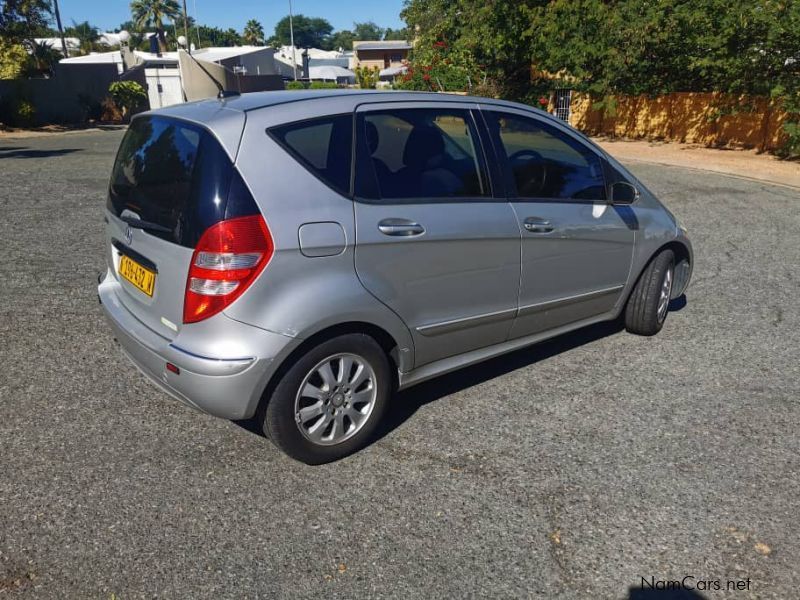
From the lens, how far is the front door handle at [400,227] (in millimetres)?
3023

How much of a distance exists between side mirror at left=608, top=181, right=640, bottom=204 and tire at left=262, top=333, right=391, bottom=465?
2036mm

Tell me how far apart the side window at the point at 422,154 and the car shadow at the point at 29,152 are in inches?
607

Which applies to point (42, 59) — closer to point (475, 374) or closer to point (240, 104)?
point (240, 104)

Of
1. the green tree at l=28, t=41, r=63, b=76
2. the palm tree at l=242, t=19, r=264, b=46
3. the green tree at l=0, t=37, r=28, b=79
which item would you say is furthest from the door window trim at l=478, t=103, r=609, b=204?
the palm tree at l=242, t=19, r=264, b=46

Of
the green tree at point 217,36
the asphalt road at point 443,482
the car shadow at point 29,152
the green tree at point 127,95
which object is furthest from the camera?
the green tree at point 217,36

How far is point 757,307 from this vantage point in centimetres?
559

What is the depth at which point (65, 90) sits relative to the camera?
26297 mm

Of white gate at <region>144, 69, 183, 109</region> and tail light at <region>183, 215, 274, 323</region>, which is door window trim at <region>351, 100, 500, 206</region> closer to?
tail light at <region>183, 215, 274, 323</region>

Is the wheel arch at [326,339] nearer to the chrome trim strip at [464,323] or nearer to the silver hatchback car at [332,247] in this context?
the silver hatchback car at [332,247]

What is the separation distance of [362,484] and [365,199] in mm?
1377

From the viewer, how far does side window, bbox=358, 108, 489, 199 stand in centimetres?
313

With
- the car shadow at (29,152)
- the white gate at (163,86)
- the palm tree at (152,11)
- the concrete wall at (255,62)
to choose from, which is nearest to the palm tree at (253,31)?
the palm tree at (152,11)

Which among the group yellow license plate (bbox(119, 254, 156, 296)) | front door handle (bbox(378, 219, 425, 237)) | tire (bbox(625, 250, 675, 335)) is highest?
front door handle (bbox(378, 219, 425, 237))

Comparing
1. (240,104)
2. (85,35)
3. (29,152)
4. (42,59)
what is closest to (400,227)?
(240,104)
